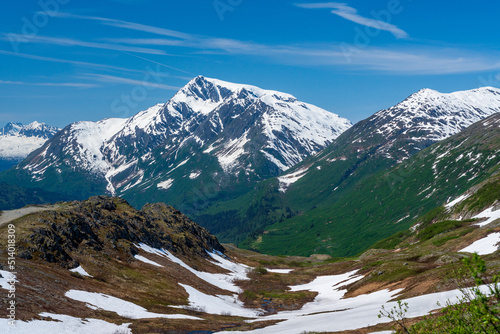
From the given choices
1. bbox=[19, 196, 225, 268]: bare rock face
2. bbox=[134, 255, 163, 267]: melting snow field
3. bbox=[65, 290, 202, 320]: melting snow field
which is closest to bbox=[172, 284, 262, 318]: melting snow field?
bbox=[65, 290, 202, 320]: melting snow field

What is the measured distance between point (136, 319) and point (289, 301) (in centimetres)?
4248

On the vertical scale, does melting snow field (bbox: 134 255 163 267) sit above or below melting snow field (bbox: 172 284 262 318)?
above

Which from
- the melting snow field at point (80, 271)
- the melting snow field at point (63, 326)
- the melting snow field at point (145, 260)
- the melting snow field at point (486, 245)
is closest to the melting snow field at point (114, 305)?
the melting snow field at point (63, 326)

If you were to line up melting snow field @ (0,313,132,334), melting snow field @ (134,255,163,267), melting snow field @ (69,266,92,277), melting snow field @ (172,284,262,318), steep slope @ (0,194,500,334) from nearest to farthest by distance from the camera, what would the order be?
melting snow field @ (0,313,132,334)
steep slope @ (0,194,500,334)
melting snow field @ (69,266,92,277)
melting snow field @ (172,284,262,318)
melting snow field @ (134,255,163,267)

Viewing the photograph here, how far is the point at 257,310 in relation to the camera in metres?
77.0

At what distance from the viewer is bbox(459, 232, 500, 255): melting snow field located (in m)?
77.3

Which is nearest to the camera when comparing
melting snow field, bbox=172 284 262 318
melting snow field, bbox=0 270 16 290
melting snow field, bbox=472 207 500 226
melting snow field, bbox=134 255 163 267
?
melting snow field, bbox=0 270 16 290

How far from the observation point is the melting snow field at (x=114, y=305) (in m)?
52.9

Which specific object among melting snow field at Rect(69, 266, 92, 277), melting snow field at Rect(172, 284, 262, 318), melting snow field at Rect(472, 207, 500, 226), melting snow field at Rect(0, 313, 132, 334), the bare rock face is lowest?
melting snow field at Rect(172, 284, 262, 318)

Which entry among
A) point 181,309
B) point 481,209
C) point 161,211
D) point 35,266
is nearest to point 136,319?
point 181,309

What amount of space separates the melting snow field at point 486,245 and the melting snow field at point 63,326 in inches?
2784

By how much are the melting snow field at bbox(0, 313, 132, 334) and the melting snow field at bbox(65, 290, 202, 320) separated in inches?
260

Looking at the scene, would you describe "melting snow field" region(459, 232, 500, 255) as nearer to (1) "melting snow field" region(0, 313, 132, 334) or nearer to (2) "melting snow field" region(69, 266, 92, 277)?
(1) "melting snow field" region(0, 313, 132, 334)

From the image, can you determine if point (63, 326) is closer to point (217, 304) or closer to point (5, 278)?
point (5, 278)
